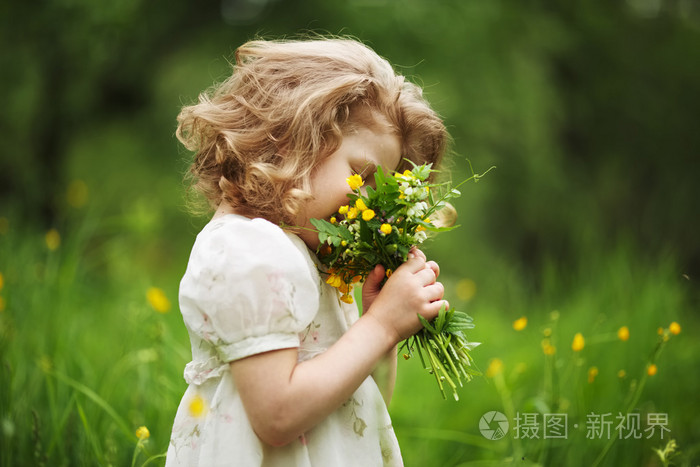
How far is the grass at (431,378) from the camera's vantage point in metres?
1.88

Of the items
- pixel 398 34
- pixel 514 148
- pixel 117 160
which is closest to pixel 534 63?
pixel 514 148

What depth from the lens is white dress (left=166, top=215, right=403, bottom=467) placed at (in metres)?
1.16

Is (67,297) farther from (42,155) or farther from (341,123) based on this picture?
(42,155)

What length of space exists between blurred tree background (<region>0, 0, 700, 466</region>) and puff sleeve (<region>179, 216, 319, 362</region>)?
10.1 ft

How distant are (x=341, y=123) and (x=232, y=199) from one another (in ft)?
1.07

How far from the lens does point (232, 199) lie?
1.43m

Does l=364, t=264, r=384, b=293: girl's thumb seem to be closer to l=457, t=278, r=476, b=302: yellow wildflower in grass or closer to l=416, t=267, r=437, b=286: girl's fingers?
l=416, t=267, r=437, b=286: girl's fingers

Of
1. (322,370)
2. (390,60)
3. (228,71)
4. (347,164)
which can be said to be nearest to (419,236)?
(347,164)

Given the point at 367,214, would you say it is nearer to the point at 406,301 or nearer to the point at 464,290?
the point at 406,301

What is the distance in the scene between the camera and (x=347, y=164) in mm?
1394

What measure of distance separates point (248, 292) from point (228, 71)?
4.28 metres

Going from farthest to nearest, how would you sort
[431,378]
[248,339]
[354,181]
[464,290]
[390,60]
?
1. [390,60]
2. [464,290]
3. [431,378]
4. [354,181]
5. [248,339]

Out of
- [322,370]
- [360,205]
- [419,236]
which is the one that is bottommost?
[322,370]

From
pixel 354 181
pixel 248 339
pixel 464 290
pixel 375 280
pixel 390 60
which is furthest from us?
pixel 390 60
